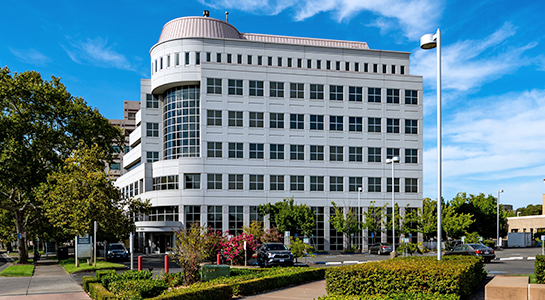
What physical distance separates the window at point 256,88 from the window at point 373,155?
16195 mm

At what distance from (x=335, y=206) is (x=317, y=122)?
431 inches

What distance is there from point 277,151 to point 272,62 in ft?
39.5

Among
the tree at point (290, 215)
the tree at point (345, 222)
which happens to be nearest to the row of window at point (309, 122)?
the tree at point (290, 215)

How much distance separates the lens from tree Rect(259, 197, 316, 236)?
5762 centimetres

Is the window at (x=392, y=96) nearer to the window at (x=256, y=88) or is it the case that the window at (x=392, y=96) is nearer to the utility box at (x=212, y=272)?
the window at (x=256, y=88)

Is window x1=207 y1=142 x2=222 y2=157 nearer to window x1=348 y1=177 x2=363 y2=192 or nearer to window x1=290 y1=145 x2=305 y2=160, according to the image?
window x1=290 y1=145 x2=305 y2=160

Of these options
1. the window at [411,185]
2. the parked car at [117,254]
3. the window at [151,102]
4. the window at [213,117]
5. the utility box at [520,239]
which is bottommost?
the utility box at [520,239]

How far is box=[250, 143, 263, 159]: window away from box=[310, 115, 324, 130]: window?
7.17 meters

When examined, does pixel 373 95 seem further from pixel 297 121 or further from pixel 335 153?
pixel 297 121

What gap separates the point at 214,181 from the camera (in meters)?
60.9

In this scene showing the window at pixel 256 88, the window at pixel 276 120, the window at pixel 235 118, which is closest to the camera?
the window at pixel 235 118

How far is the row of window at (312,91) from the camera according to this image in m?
62.0

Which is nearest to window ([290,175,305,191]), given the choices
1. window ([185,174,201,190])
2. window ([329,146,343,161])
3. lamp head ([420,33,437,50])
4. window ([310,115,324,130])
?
window ([329,146,343,161])

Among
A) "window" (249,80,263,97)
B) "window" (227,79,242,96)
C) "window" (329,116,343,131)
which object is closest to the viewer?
"window" (227,79,242,96)
